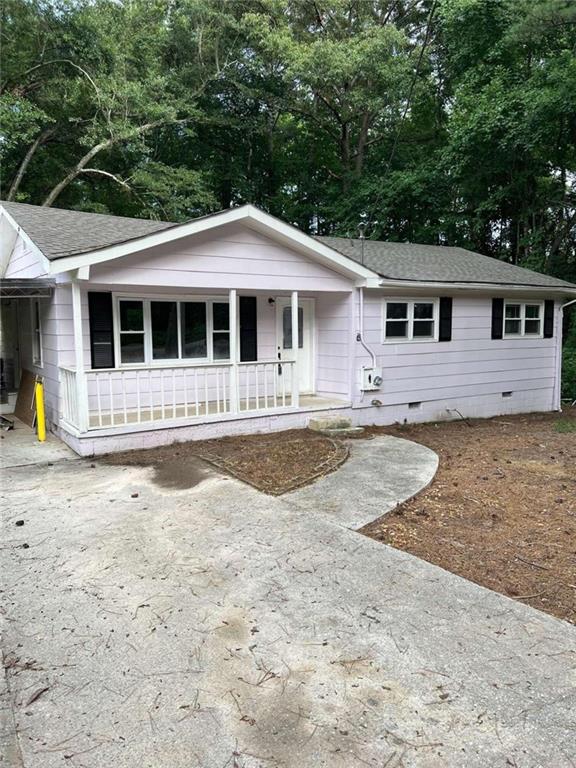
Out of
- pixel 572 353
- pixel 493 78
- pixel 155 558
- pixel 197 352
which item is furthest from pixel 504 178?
pixel 155 558

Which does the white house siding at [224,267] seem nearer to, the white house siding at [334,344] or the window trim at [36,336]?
the white house siding at [334,344]

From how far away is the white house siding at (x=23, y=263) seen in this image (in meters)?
8.07

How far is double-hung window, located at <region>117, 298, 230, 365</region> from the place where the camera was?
27.2 feet

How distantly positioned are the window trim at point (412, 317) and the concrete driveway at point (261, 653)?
562 cm

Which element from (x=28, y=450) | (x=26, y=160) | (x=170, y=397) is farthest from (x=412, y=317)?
(x=26, y=160)

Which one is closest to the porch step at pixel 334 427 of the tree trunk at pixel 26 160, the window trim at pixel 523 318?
the window trim at pixel 523 318

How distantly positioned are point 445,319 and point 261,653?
8635mm

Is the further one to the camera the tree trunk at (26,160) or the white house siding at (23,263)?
the tree trunk at (26,160)

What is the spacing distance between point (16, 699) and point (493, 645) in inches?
96.5

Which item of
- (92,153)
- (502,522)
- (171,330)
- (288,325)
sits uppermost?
(92,153)

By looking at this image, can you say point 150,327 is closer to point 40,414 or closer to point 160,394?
point 160,394

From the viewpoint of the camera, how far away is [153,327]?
8.53 metres

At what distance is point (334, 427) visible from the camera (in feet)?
29.0

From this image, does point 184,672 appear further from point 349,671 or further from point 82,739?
point 349,671
